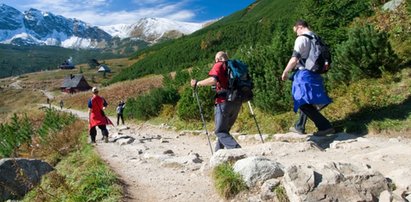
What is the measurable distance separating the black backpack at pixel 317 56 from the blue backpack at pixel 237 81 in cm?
132

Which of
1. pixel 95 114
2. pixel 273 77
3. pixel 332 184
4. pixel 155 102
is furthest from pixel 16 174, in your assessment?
pixel 155 102

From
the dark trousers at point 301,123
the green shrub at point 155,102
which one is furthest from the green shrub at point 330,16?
the green shrub at point 155,102

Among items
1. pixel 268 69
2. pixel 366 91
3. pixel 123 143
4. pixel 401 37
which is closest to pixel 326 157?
pixel 366 91

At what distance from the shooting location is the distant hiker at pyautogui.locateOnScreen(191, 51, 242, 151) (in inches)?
305

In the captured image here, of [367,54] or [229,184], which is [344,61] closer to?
[367,54]

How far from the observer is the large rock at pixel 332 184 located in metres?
4.61

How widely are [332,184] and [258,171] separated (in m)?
1.25

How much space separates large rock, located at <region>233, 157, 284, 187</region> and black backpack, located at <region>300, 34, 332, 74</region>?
2.83 meters

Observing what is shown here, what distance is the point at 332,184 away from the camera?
4.69 m

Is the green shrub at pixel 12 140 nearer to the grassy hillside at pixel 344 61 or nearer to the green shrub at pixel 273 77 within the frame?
the grassy hillside at pixel 344 61

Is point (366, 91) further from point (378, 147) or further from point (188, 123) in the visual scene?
point (188, 123)

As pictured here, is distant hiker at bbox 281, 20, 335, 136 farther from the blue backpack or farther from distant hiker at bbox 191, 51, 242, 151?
distant hiker at bbox 191, 51, 242, 151

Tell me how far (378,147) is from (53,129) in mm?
14691

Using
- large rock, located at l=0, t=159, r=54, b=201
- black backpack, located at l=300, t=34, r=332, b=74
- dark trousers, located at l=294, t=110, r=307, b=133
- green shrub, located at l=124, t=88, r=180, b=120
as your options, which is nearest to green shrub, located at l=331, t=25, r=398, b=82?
dark trousers, located at l=294, t=110, r=307, b=133
